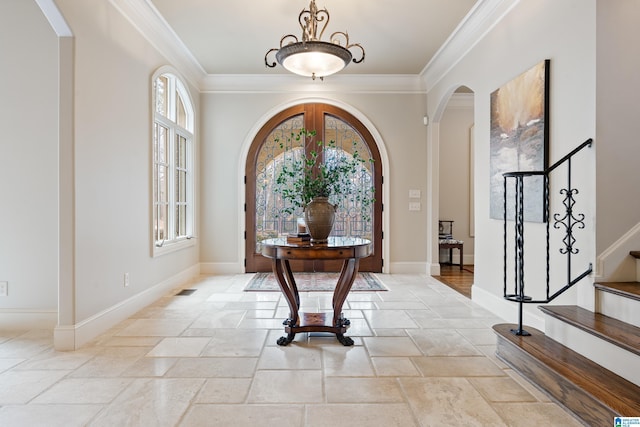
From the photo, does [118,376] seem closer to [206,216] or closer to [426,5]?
[206,216]

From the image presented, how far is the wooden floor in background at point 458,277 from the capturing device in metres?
4.65

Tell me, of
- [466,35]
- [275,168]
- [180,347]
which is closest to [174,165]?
[275,168]

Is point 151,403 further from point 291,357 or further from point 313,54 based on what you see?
point 313,54

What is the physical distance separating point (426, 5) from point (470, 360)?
10.3 feet

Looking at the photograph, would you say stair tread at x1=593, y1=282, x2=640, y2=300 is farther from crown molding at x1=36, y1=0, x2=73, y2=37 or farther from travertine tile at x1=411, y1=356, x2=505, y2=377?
crown molding at x1=36, y1=0, x2=73, y2=37

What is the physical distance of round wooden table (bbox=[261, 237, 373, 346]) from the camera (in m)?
2.61

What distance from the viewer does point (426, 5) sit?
3.57 m

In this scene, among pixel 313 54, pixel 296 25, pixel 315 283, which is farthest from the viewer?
pixel 315 283

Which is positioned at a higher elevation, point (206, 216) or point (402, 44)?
point (402, 44)

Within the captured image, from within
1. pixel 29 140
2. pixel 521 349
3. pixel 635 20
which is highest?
pixel 635 20

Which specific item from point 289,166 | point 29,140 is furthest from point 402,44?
point 29,140

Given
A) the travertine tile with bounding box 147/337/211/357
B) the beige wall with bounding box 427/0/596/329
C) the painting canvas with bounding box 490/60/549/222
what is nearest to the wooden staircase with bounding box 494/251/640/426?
the beige wall with bounding box 427/0/596/329

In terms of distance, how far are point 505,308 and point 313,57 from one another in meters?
2.73

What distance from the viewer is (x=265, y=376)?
7.34 feet
